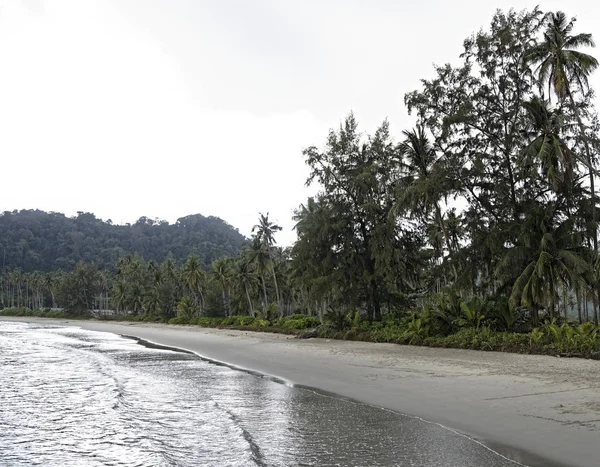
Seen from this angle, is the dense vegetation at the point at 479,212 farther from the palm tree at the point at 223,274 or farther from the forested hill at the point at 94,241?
the forested hill at the point at 94,241

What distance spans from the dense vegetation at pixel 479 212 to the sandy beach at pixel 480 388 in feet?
8.99

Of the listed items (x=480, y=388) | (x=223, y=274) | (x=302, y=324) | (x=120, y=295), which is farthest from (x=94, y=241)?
(x=480, y=388)

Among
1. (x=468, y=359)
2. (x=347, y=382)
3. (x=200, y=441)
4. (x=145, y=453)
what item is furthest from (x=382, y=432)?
(x=468, y=359)

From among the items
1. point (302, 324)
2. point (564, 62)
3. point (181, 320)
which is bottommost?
point (181, 320)

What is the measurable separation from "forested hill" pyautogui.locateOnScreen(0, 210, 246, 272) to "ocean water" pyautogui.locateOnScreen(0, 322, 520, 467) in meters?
120

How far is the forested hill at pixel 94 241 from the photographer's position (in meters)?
144

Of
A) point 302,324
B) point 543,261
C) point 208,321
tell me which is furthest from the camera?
point 208,321

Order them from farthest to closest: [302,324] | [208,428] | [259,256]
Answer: [259,256] → [302,324] → [208,428]

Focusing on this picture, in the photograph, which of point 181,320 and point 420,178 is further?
point 181,320

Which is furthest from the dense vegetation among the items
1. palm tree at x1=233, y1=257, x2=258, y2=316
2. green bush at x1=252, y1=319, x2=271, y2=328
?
palm tree at x1=233, y1=257, x2=258, y2=316

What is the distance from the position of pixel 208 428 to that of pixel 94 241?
160179 millimetres

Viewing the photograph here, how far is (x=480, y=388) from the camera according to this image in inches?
424

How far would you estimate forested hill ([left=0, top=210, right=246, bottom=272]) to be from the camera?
471 ft

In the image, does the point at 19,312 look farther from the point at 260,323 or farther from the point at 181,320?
the point at 260,323
